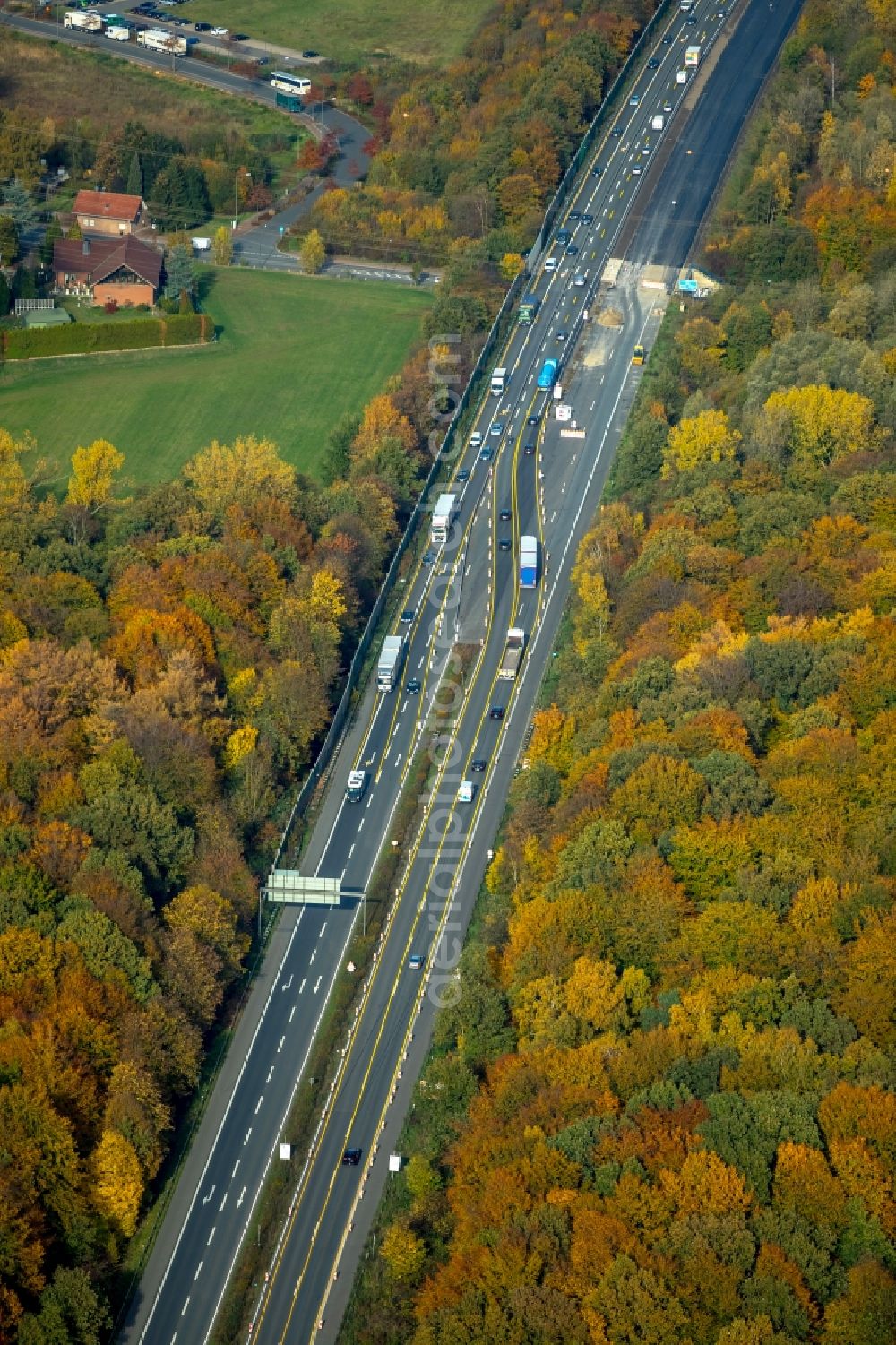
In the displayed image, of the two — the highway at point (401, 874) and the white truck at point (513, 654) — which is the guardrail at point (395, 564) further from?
the white truck at point (513, 654)

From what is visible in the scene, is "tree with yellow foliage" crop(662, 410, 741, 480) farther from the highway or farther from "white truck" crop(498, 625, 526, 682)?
"white truck" crop(498, 625, 526, 682)

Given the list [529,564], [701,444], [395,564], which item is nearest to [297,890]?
[395,564]

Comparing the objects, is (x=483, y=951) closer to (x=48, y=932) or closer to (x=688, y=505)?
(x=48, y=932)

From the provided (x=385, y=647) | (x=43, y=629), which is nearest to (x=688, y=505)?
(x=385, y=647)

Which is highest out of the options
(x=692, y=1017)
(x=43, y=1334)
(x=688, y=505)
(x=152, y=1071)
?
(x=688, y=505)

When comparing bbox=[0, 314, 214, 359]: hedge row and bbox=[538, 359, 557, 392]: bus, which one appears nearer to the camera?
bbox=[538, 359, 557, 392]: bus

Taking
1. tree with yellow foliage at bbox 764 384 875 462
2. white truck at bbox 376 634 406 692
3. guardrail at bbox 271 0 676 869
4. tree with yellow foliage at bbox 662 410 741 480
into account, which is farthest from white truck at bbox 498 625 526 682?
tree with yellow foliage at bbox 764 384 875 462
